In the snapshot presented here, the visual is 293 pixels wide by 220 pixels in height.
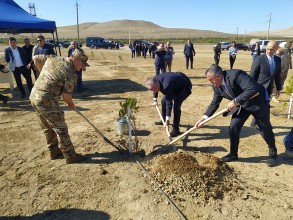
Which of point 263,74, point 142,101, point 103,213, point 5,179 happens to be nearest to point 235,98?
point 263,74

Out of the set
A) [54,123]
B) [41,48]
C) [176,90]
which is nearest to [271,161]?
[176,90]

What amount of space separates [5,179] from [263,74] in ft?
16.5

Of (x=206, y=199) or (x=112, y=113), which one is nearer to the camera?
(x=206, y=199)

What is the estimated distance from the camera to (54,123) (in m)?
4.27

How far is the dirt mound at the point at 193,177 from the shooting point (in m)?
3.71

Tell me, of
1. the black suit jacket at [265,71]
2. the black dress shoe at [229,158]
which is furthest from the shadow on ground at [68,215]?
the black suit jacket at [265,71]

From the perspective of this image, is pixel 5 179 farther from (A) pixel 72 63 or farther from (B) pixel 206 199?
(B) pixel 206 199

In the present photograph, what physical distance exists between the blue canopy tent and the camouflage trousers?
626 centimetres

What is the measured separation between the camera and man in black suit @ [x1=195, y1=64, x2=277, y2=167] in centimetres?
388

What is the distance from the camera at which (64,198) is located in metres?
3.72

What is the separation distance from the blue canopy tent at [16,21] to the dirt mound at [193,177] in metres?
7.69

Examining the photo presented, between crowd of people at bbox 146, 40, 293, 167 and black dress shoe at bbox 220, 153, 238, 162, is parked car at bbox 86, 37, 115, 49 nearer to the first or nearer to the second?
crowd of people at bbox 146, 40, 293, 167

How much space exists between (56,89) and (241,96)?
109 inches

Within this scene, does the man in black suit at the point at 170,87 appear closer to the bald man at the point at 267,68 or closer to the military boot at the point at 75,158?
the bald man at the point at 267,68
